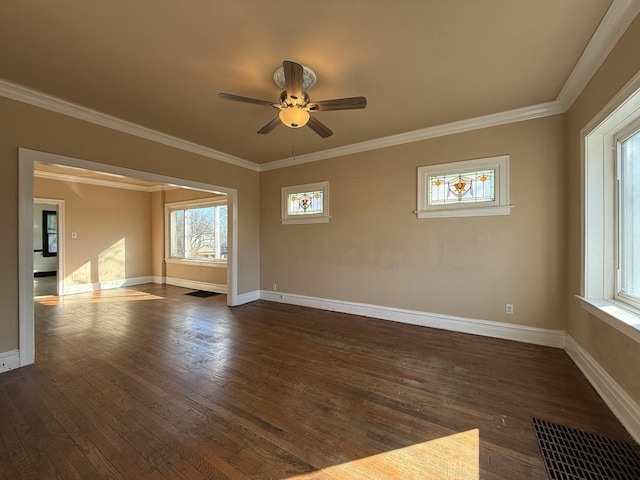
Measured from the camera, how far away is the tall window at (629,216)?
2.04 meters

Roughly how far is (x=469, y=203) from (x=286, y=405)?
3.19 meters

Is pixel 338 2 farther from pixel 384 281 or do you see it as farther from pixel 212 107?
pixel 384 281

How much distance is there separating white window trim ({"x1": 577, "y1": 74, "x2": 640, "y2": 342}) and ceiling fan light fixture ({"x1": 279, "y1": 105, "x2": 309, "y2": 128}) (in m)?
2.43

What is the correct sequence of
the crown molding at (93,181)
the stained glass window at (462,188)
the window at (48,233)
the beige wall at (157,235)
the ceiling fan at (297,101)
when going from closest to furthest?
the ceiling fan at (297,101)
the stained glass window at (462,188)
the crown molding at (93,181)
the beige wall at (157,235)
the window at (48,233)

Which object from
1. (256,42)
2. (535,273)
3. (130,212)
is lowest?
(535,273)

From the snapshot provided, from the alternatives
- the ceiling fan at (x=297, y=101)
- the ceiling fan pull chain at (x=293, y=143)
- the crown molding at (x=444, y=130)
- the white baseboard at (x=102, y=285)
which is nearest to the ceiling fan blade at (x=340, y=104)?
the ceiling fan at (x=297, y=101)

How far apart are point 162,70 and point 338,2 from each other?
1.67 metres

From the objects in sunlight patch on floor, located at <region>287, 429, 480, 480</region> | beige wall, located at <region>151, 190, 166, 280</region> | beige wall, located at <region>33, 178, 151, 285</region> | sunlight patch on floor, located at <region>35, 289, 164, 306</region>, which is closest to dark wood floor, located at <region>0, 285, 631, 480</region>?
sunlight patch on floor, located at <region>287, 429, 480, 480</region>

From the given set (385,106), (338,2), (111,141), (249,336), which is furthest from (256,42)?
(249,336)

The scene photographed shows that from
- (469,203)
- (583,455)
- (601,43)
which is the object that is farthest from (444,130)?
(583,455)

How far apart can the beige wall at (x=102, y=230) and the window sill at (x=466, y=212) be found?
7298mm

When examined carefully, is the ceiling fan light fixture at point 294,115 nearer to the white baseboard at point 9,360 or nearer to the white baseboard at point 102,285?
the white baseboard at point 9,360

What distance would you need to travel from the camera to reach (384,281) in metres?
4.13

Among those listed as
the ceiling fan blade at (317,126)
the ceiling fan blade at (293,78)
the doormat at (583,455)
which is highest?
the ceiling fan blade at (293,78)
